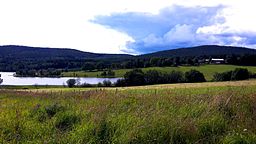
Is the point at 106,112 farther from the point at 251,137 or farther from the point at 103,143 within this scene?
the point at 251,137

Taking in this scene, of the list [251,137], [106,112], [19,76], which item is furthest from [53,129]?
[19,76]

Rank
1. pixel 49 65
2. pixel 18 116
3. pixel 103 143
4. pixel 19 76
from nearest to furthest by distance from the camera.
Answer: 1. pixel 103 143
2. pixel 18 116
3. pixel 19 76
4. pixel 49 65

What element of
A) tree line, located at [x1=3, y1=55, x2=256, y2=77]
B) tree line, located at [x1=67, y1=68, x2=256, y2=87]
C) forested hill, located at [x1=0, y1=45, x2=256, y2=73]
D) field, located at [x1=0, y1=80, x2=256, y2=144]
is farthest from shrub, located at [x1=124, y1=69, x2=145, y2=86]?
field, located at [x1=0, y1=80, x2=256, y2=144]

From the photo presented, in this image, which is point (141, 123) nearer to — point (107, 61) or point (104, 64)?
point (104, 64)

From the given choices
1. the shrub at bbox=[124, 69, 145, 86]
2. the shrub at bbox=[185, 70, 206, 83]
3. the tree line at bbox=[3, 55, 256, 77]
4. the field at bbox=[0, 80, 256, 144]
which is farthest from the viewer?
the tree line at bbox=[3, 55, 256, 77]

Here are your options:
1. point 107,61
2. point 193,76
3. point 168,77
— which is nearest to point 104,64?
point 107,61

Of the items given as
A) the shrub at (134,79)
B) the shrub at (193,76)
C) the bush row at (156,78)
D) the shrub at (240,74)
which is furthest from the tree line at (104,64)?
the shrub at (134,79)

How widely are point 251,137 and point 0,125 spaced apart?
550 cm

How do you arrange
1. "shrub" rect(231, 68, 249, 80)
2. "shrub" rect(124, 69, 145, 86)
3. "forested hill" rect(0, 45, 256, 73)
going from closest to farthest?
"shrub" rect(231, 68, 249, 80)
"shrub" rect(124, 69, 145, 86)
"forested hill" rect(0, 45, 256, 73)

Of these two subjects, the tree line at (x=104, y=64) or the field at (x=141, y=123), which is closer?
the field at (x=141, y=123)

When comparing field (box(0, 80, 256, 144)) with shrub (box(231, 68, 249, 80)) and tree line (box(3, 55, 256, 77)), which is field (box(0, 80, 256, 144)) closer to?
shrub (box(231, 68, 249, 80))

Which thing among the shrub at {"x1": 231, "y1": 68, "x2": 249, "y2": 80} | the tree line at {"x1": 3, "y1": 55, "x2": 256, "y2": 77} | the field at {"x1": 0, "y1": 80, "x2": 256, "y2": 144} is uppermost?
the tree line at {"x1": 3, "y1": 55, "x2": 256, "y2": 77}

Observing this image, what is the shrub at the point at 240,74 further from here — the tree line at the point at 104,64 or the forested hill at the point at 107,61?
the forested hill at the point at 107,61

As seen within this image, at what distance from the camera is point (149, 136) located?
7.03 m
